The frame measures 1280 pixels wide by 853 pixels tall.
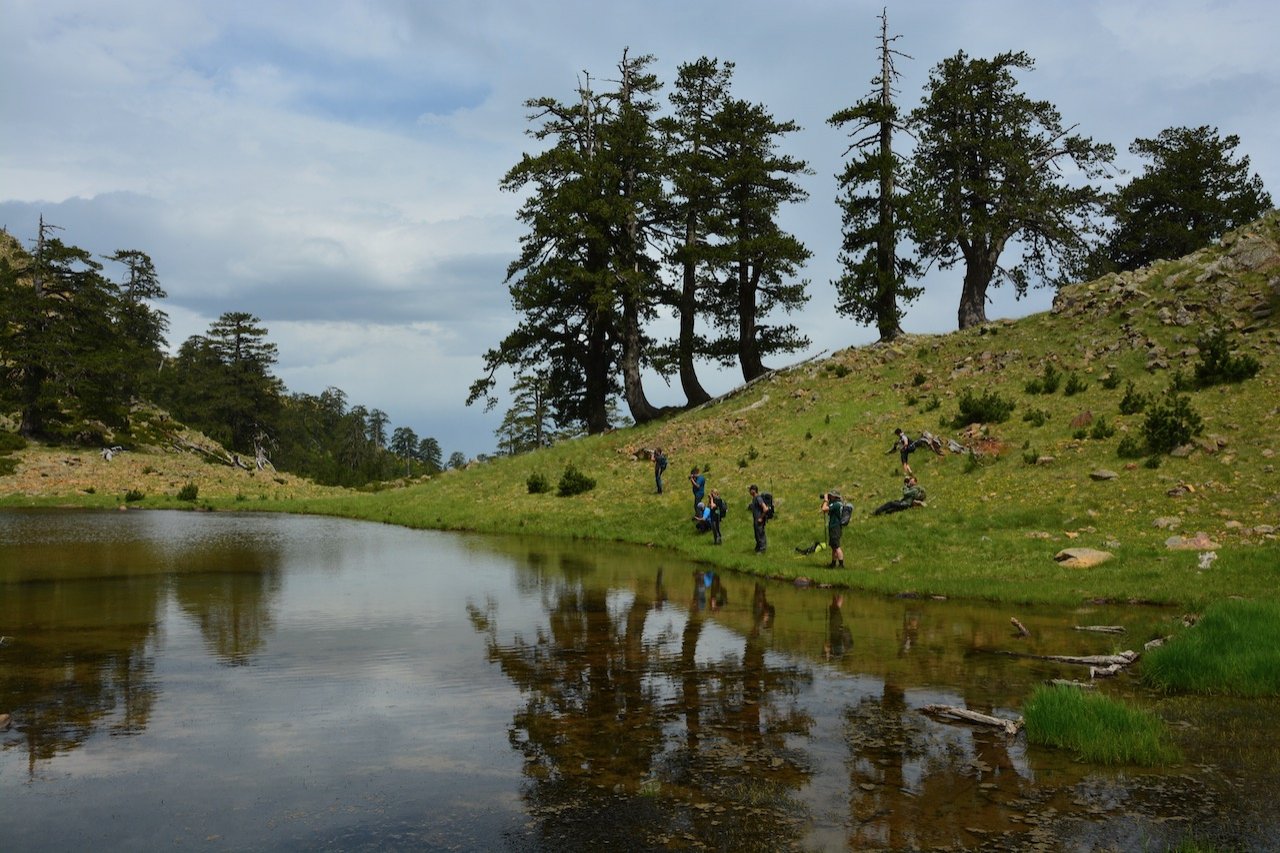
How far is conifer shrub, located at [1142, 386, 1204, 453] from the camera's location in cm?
2588

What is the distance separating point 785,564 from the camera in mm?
23594

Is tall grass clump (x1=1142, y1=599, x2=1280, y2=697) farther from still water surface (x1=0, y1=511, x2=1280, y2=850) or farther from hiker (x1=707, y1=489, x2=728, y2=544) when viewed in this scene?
hiker (x1=707, y1=489, x2=728, y2=544)

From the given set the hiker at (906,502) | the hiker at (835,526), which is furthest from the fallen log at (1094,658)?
the hiker at (906,502)

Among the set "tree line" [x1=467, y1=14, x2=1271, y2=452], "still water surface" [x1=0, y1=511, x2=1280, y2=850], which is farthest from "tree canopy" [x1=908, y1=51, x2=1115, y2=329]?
"still water surface" [x1=0, y1=511, x2=1280, y2=850]

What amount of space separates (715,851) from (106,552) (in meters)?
26.7

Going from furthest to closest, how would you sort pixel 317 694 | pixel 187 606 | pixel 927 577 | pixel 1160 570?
pixel 927 577
pixel 1160 570
pixel 187 606
pixel 317 694

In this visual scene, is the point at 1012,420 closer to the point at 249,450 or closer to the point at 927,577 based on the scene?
the point at 927,577

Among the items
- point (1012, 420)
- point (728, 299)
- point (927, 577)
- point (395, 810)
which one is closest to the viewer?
point (395, 810)

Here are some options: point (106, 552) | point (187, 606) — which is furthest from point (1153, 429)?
point (106, 552)

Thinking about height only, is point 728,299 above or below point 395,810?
above

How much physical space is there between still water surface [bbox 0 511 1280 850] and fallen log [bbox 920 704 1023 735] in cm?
30

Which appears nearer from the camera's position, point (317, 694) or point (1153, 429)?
point (317, 694)

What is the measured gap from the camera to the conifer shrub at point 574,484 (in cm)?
3922

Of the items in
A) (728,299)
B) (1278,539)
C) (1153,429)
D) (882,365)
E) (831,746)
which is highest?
(728,299)
